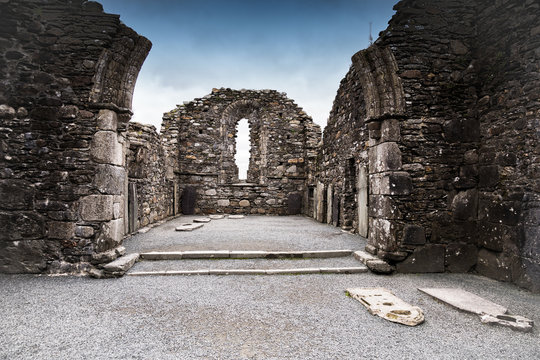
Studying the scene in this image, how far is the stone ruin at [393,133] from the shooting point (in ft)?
13.1

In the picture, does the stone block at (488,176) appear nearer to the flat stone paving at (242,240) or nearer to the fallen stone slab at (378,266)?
the fallen stone slab at (378,266)

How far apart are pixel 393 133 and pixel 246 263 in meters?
3.43

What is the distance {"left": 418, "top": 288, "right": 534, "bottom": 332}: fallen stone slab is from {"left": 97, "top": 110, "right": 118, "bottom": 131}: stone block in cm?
539

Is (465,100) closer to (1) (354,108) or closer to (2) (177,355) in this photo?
(1) (354,108)

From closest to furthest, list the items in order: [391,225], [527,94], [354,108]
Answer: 1. [527,94]
2. [391,225]
3. [354,108]

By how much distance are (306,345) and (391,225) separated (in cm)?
266

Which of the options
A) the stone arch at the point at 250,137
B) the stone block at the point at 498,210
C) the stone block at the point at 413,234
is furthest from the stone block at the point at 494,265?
the stone arch at the point at 250,137

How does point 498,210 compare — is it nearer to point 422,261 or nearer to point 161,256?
point 422,261

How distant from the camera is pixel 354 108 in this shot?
305 inches

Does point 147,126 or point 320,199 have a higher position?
point 147,126

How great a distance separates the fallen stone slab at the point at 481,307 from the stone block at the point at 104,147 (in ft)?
16.9

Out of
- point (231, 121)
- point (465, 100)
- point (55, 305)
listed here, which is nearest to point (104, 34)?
point (55, 305)

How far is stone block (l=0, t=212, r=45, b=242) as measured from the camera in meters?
4.11

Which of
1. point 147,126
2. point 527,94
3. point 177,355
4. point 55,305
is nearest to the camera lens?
point 177,355
